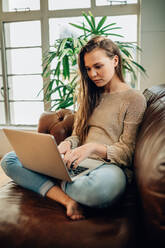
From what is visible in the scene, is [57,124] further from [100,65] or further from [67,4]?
[67,4]

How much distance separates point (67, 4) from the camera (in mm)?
2814

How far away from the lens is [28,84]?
3.15 meters

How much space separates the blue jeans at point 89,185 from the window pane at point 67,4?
7.60 ft

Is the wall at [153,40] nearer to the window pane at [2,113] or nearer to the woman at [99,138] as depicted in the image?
the woman at [99,138]

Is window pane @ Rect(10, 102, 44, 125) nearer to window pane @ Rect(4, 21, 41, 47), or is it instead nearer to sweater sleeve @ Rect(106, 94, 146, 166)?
window pane @ Rect(4, 21, 41, 47)

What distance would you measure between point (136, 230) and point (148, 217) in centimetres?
13

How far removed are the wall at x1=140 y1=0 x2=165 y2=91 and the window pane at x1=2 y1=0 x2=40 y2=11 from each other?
135cm

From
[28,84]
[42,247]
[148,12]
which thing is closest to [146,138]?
[42,247]

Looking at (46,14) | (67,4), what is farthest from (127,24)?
(46,14)

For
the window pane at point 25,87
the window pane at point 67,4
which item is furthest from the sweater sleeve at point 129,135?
the window pane at point 25,87

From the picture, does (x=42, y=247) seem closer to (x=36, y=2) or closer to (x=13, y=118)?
(x=13, y=118)

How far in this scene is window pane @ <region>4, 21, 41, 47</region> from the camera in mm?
2937

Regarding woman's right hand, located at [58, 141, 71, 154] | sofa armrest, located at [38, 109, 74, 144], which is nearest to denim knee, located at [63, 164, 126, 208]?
woman's right hand, located at [58, 141, 71, 154]

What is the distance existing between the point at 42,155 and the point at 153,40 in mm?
1967
